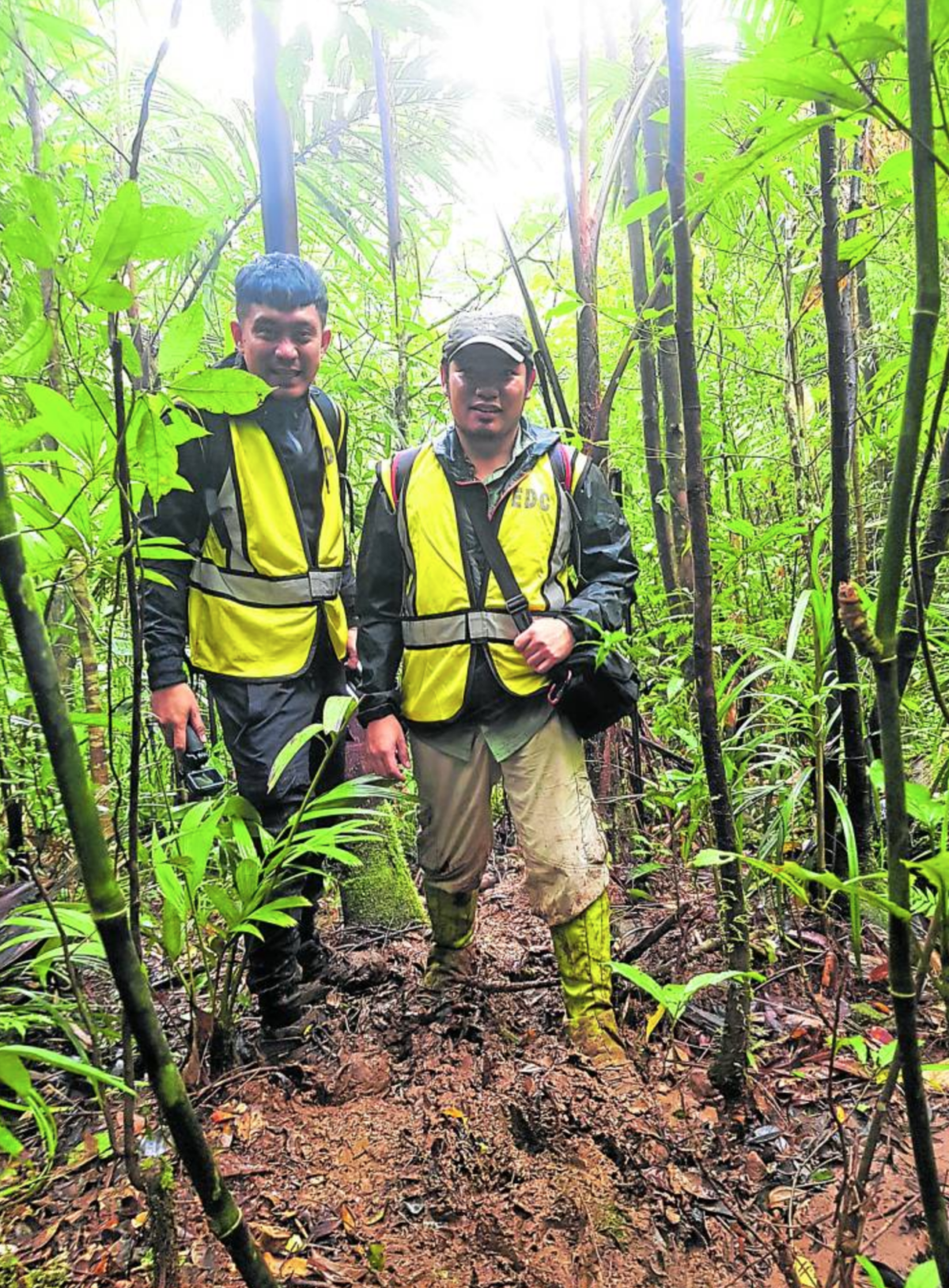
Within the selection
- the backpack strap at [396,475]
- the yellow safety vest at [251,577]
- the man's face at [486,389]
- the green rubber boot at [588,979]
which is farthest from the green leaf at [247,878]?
the man's face at [486,389]

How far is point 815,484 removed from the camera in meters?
2.34

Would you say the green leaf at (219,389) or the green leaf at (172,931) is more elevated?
the green leaf at (219,389)

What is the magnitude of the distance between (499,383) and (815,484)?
41.2 inches

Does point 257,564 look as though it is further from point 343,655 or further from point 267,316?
point 267,316

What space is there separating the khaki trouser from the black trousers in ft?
1.44

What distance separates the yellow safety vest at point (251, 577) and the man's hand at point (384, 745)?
1.06ft

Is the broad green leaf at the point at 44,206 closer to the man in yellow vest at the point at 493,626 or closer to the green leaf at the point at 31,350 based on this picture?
the green leaf at the point at 31,350

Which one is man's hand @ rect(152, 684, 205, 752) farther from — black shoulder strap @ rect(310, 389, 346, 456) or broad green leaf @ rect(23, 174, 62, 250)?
broad green leaf @ rect(23, 174, 62, 250)

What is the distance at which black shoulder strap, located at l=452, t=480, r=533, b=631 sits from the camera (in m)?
2.43

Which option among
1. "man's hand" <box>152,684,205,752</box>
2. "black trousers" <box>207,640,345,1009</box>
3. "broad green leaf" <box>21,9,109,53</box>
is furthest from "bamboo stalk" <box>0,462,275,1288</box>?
"man's hand" <box>152,684,205,752</box>

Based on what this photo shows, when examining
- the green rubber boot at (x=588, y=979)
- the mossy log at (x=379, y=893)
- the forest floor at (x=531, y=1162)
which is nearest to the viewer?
the forest floor at (x=531, y=1162)

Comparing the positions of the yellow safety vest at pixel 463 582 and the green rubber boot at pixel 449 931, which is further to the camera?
the green rubber boot at pixel 449 931

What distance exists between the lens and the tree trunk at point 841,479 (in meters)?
2.02

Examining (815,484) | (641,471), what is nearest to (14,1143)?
(815,484)
